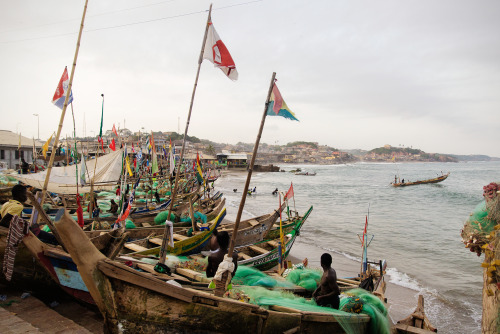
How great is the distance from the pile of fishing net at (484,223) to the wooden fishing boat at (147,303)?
286 centimetres

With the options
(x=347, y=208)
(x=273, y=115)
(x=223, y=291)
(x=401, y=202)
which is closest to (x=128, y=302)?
(x=223, y=291)

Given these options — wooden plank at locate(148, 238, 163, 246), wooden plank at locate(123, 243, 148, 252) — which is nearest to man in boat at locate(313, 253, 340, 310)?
wooden plank at locate(123, 243, 148, 252)

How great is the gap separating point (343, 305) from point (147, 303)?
3.41m

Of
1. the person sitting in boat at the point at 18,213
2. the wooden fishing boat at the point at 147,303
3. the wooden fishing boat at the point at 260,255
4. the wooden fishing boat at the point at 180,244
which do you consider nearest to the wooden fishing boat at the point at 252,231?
the wooden fishing boat at the point at 260,255

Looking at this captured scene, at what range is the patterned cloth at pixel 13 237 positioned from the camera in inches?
196

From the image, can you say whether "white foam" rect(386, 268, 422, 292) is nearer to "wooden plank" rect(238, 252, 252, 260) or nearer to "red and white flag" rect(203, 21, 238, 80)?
"wooden plank" rect(238, 252, 252, 260)

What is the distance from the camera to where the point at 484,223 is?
4.18 metres

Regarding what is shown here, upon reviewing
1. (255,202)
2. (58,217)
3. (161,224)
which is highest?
(58,217)

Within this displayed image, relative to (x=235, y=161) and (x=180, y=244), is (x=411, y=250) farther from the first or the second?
(x=235, y=161)

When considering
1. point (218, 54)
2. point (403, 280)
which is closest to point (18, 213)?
point (218, 54)

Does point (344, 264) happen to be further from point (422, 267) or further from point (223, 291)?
point (223, 291)

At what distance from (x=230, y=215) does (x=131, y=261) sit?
1715 centimetres

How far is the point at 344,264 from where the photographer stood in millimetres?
13031

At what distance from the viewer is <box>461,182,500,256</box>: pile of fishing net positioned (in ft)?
13.2
